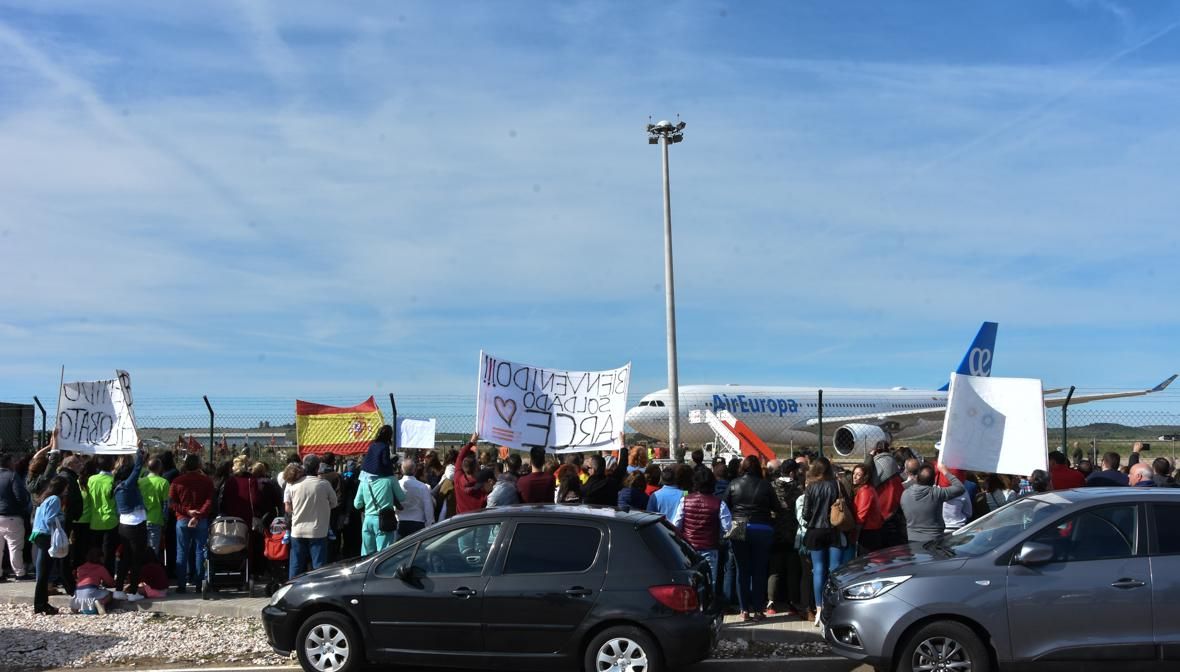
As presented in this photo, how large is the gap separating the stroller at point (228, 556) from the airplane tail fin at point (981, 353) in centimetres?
3837

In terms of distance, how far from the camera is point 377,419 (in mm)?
17438

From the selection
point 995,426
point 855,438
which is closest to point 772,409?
point 855,438

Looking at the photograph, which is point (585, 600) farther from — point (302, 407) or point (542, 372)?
point (302, 407)

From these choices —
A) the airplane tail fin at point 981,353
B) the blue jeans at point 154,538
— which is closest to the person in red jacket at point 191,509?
the blue jeans at point 154,538

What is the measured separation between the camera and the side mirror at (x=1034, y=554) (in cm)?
724

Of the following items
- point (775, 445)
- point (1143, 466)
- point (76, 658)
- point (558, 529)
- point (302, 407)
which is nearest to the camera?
point (558, 529)

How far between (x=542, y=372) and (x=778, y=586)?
5.24m

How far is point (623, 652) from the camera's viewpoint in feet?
24.2

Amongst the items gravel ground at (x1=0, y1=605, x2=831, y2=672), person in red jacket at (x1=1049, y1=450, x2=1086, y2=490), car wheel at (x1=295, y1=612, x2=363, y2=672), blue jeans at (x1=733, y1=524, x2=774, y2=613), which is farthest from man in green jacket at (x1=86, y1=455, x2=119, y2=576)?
person in red jacket at (x1=1049, y1=450, x2=1086, y2=490)

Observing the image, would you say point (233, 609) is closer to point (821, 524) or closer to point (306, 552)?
point (306, 552)

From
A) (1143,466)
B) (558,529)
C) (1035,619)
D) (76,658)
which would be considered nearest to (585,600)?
(558,529)

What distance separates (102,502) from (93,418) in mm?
3169

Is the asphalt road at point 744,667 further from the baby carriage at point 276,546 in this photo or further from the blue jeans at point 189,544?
the blue jeans at point 189,544

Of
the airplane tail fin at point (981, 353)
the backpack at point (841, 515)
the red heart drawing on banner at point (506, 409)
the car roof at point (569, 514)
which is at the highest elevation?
the airplane tail fin at point (981, 353)
